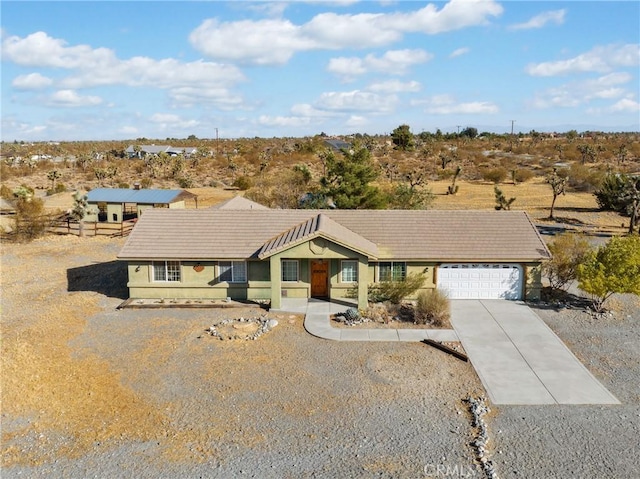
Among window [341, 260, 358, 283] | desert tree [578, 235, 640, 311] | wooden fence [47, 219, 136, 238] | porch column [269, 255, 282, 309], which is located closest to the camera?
desert tree [578, 235, 640, 311]

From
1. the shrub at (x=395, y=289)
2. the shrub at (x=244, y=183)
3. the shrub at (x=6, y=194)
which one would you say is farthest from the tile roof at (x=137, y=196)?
the shrub at (x=395, y=289)

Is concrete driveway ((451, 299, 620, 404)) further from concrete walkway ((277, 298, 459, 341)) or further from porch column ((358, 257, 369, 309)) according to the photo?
porch column ((358, 257, 369, 309))

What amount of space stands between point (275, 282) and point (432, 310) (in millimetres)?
6442

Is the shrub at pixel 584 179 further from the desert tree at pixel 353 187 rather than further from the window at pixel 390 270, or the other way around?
the window at pixel 390 270

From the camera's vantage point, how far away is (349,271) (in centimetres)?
2300

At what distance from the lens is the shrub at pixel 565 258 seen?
2322 centimetres

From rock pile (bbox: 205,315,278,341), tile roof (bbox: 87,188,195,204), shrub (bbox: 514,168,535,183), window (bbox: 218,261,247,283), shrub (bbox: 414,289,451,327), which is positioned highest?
shrub (bbox: 514,168,535,183)

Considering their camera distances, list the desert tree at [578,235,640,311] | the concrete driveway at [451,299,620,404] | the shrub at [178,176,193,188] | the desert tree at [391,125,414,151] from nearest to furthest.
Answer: the concrete driveway at [451,299,620,404] < the desert tree at [578,235,640,311] < the shrub at [178,176,193,188] < the desert tree at [391,125,414,151]

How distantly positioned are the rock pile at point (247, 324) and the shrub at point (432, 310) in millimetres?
5669

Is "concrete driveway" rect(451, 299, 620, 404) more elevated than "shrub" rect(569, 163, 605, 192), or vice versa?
"shrub" rect(569, 163, 605, 192)

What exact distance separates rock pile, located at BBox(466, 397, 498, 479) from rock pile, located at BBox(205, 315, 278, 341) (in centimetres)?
804

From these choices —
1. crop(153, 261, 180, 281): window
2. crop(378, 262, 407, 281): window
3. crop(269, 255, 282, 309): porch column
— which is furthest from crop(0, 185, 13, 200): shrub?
crop(378, 262, 407, 281): window

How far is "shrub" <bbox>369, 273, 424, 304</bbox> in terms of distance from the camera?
2209 centimetres

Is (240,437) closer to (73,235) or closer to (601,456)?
(601,456)
